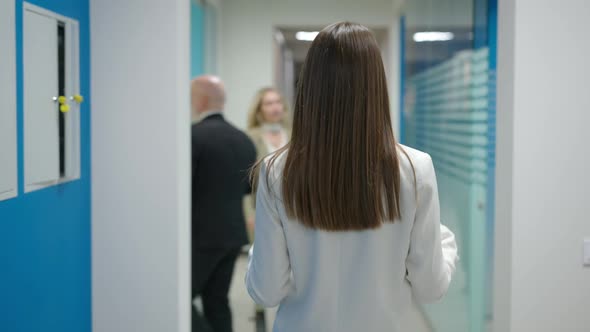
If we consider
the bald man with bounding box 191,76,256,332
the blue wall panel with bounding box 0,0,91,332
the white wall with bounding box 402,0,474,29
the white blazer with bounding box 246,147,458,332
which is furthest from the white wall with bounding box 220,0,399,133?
the white blazer with bounding box 246,147,458,332

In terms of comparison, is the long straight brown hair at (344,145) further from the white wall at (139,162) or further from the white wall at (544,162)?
the white wall at (139,162)

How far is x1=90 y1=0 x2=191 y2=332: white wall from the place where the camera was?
8.47 ft

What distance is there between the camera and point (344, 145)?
155cm

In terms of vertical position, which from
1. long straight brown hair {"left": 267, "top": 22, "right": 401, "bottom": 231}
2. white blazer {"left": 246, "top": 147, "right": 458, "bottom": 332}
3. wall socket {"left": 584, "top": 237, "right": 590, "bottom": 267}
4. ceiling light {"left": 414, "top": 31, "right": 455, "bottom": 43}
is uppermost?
ceiling light {"left": 414, "top": 31, "right": 455, "bottom": 43}

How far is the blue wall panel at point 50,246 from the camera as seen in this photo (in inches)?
77.2

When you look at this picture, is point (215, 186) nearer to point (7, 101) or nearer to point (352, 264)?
point (7, 101)

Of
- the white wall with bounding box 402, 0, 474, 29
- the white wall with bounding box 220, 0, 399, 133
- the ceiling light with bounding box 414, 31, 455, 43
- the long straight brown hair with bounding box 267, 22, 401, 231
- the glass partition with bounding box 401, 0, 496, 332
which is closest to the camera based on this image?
the long straight brown hair with bounding box 267, 22, 401, 231

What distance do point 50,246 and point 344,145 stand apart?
1.19 meters

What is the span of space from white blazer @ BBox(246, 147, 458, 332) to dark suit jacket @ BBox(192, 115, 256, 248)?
1.65 m

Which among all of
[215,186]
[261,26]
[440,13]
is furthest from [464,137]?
[261,26]

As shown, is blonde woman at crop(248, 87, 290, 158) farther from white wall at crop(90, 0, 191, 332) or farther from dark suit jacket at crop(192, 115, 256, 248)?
white wall at crop(90, 0, 191, 332)

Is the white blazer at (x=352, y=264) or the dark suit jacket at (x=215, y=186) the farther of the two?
the dark suit jacket at (x=215, y=186)

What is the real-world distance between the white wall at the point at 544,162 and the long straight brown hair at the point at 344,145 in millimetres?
1021

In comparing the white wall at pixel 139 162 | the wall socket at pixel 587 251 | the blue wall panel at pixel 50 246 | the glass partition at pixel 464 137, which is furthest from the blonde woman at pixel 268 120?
the wall socket at pixel 587 251
